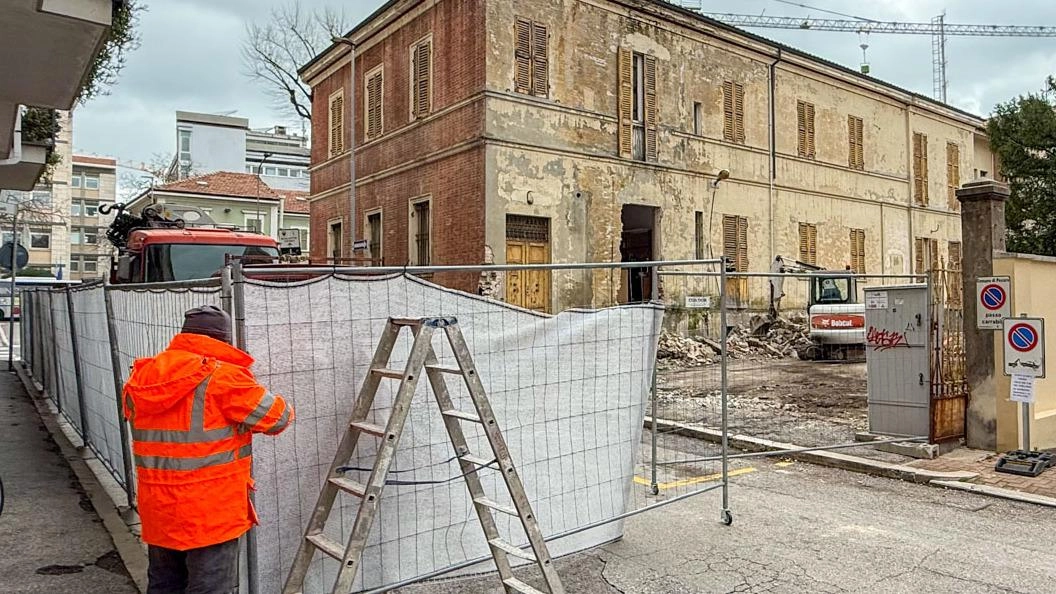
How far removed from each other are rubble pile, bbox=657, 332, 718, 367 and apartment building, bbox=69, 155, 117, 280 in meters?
70.0

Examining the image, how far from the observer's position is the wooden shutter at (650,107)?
792 inches

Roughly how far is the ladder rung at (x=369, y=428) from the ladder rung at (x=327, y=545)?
1.84 ft

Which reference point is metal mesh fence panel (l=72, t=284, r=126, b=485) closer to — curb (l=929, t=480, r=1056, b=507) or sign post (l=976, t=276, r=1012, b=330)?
curb (l=929, t=480, r=1056, b=507)

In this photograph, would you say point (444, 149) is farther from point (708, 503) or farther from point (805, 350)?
point (708, 503)

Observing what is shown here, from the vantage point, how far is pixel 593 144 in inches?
748

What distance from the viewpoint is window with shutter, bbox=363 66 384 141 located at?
830 inches

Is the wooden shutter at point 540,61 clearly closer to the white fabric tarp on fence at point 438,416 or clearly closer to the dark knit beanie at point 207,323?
A: the white fabric tarp on fence at point 438,416

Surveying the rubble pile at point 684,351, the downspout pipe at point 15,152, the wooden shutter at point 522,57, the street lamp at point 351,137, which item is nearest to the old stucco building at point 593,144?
the wooden shutter at point 522,57

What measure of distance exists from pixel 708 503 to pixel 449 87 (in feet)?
→ 45.6

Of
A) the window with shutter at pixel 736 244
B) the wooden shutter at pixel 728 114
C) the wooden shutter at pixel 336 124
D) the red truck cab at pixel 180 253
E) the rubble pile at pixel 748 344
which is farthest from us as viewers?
the wooden shutter at pixel 336 124

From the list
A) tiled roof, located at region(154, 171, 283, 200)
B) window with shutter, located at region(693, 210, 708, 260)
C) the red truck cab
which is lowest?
the red truck cab

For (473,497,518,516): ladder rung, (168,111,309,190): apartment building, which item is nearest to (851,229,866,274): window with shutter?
(473,497,518,516): ladder rung

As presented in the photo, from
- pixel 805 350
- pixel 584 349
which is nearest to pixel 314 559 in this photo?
pixel 584 349

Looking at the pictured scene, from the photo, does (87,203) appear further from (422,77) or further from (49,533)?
(49,533)
